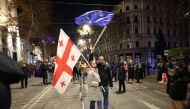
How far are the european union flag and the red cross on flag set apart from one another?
8.09 ft

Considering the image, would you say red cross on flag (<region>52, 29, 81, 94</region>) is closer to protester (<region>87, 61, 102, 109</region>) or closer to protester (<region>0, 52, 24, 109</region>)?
protester (<region>87, 61, 102, 109</region>)

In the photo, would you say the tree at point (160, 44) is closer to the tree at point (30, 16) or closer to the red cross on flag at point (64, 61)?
the tree at point (30, 16)

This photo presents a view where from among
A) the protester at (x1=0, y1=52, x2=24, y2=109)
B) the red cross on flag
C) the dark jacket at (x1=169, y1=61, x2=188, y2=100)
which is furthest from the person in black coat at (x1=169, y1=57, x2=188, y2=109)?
the protester at (x1=0, y1=52, x2=24, y2=109)

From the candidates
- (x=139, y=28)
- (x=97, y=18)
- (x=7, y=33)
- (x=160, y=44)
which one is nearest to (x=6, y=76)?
(x=97, y=18)

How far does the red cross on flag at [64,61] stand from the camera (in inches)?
183

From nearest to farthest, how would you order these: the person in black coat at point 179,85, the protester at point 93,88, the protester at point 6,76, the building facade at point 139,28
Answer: the protester at point 6,76, the person in black coat at point 179,85, the protester at point 93,88, the building facade at point 139,28

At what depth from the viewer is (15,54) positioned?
1227 inches

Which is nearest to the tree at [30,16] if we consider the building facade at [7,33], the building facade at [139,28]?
the building facade at [7,33]

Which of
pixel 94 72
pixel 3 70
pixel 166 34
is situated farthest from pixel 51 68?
pixel 166 34

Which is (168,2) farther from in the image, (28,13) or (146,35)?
(146,35)

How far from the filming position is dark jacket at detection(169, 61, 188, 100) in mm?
4988

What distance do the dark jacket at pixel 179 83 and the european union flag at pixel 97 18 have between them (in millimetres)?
3242

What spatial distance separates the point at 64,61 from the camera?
15.6 ft

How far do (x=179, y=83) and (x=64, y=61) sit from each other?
130 inches
